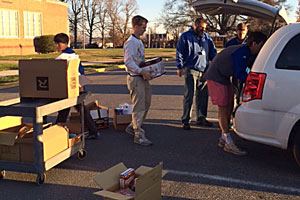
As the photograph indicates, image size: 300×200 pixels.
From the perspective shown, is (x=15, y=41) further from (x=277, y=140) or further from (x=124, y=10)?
(x=124, y=10)

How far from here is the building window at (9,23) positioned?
30.4m

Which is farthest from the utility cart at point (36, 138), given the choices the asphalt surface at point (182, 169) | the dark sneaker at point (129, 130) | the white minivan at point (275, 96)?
the white minivan at point (275, 96)

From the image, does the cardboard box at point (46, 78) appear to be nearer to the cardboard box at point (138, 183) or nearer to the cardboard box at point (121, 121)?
the cardboard box at point (138, 183)

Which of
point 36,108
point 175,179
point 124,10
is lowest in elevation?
point 175,179

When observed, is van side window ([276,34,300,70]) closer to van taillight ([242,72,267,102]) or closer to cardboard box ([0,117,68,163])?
van taillight ([242,72,267,102])

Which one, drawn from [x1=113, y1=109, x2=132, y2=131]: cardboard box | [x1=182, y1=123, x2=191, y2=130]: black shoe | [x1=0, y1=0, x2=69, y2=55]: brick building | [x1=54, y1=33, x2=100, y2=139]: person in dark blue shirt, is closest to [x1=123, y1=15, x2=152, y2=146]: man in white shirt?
[x1=54, y1=33, x2=100, y2=139]: person in dark blue shirt

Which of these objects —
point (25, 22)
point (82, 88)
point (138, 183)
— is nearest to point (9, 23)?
point (25, 22)

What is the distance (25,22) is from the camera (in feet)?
108

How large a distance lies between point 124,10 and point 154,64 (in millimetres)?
71528

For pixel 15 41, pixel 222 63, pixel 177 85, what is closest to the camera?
pixel 222 63

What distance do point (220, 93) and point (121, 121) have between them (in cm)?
202

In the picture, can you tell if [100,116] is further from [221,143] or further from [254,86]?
[254,86]

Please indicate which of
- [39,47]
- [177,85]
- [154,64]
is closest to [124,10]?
[39,47]

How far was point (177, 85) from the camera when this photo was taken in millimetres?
13109
